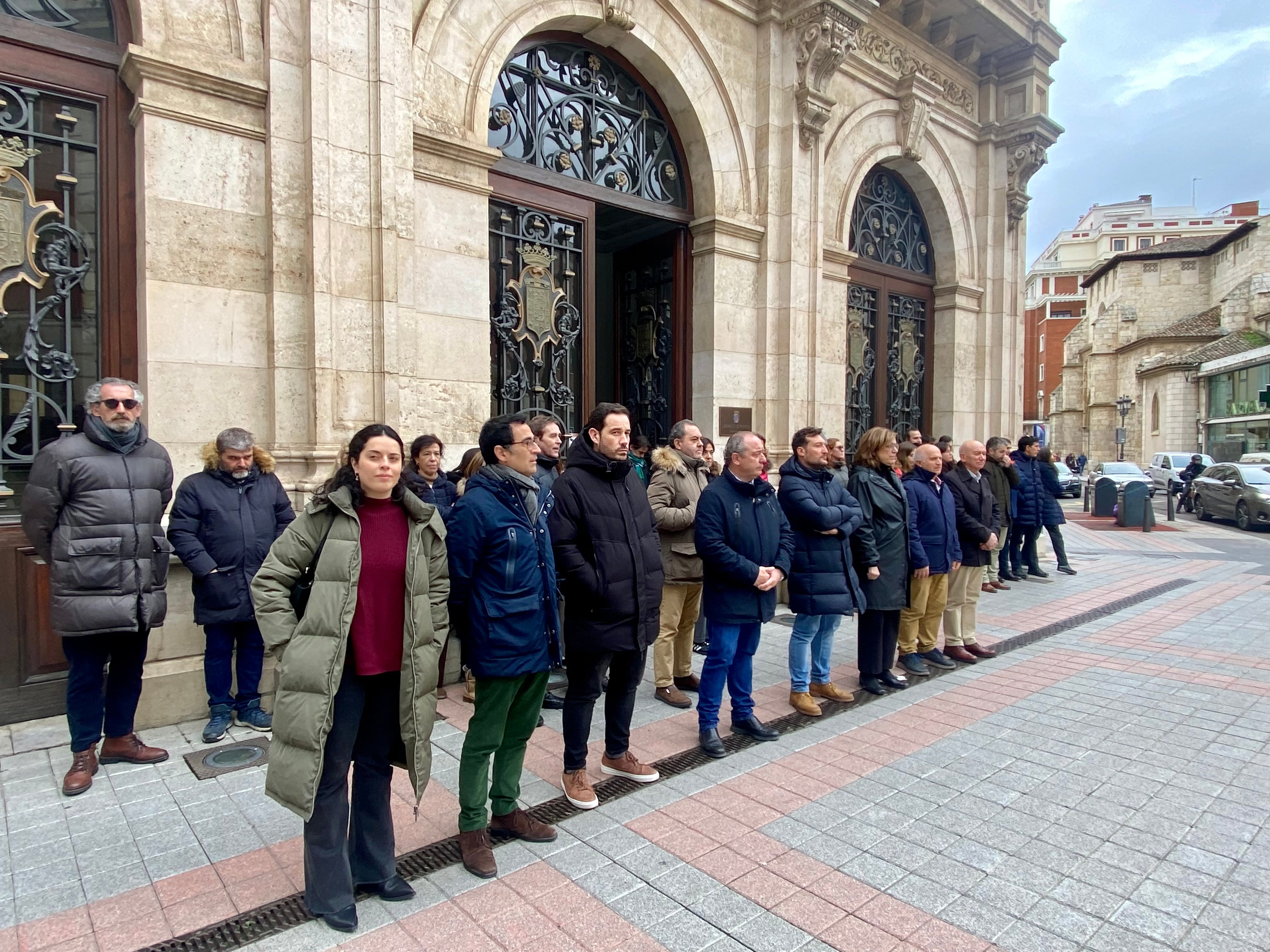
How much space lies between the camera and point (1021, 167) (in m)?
12.4

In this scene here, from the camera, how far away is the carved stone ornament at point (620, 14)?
7.18 metres

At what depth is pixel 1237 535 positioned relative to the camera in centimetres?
1730

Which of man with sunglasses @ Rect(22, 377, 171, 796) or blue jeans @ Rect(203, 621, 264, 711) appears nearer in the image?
man with sunglasses @ Rect(22, 377, 171, 796)

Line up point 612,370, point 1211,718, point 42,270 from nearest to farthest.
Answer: point 42,270 → point 1211,718 → point 612,370

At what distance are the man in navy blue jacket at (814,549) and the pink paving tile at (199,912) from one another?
11.3ft

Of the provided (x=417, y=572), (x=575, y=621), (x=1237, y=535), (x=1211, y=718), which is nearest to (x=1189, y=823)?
(x=1211, y=718)

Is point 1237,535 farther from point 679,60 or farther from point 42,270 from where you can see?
point 42,270

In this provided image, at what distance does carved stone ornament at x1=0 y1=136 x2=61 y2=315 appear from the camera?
14.8 feet

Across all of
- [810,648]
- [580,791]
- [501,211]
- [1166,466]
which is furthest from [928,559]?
[1166,466]

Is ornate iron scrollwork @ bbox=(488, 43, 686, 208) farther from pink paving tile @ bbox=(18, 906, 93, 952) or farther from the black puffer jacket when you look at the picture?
pink paving tile @ bbox=(18, 906, 93, 952)

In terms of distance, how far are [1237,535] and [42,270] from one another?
71.9 ft

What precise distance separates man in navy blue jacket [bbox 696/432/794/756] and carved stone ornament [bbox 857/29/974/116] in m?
7.34

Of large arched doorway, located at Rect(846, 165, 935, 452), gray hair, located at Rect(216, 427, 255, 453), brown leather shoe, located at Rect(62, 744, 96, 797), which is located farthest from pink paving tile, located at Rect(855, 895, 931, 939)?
large arched doorway, located at Rect(846, 165, 935, 452)

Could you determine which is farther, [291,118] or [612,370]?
[612,370]
